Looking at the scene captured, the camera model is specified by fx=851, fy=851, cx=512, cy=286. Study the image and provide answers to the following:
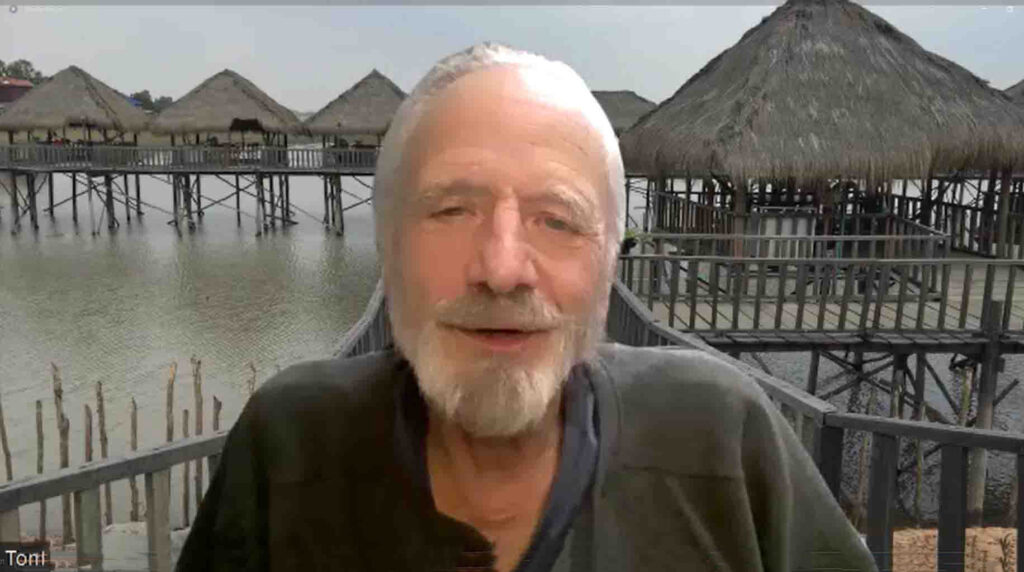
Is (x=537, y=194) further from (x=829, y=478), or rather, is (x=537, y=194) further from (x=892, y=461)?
(x=829, y=478)

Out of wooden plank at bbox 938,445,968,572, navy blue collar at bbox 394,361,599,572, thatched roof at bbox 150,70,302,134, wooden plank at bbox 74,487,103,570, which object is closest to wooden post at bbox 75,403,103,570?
wooden plank at bbox 74,487,103,570

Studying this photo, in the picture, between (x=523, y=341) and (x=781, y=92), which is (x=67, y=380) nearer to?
(x=781, y=92)

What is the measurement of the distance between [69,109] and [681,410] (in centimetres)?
3142

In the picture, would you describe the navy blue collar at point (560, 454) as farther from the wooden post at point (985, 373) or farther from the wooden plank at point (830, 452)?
the wooden post at point (985, 373)

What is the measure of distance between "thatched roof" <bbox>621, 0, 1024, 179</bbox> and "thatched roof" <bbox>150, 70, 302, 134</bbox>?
1775cm

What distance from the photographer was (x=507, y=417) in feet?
3.20

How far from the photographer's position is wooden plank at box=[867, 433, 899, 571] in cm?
229

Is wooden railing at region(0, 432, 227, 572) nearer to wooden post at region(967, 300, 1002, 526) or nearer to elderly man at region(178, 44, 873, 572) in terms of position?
elderly man at region(178, 44, 873, 572)

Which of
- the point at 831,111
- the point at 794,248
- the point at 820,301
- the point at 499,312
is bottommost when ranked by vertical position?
the point at 820,301

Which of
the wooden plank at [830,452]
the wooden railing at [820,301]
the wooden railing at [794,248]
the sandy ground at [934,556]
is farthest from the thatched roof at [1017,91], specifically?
the wooden plank at [830,452]

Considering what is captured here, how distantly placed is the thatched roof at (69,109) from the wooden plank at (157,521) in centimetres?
2929

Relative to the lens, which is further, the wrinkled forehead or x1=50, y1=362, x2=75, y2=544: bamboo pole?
x1=50, y1=362, x2=75, y2=544: bamboo pole

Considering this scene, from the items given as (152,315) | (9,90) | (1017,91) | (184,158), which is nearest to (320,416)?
(152,315)

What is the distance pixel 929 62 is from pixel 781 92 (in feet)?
9.90
